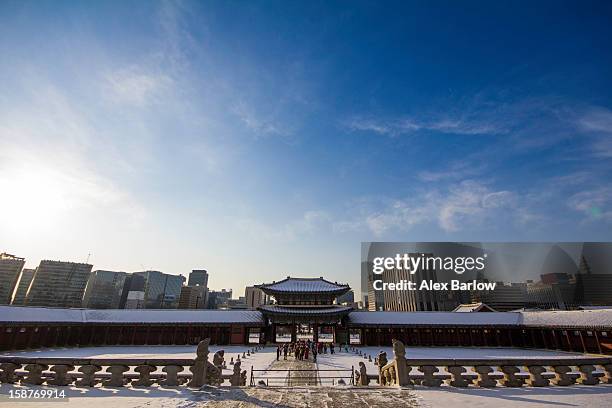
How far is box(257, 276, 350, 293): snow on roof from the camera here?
38112 mm

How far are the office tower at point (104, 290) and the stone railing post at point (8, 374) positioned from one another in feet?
529

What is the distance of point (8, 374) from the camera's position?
883cm

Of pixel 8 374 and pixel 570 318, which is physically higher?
pixel 570 318

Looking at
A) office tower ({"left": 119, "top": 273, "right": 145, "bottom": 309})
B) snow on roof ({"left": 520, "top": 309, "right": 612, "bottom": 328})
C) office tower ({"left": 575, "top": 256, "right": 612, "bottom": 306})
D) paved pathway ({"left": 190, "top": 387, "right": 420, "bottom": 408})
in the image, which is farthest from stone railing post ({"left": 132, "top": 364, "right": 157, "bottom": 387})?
office tower ({"left": 575, "top": 256, "right": 612, "bottom": 306})

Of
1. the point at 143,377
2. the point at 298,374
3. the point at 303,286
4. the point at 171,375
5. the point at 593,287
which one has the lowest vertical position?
the point at 298,374

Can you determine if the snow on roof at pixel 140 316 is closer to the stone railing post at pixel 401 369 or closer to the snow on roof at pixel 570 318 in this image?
the stone railing post at pixel 401 369

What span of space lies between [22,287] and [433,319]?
563 ft

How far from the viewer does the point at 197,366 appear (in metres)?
8.46

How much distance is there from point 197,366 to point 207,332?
1102 inches

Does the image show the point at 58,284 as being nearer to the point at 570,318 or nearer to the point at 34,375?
the point at 34,375

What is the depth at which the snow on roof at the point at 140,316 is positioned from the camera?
100 ft

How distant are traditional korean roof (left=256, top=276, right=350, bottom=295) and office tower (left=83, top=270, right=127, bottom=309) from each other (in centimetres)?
13993

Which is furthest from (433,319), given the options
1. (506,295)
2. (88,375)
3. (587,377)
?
(506,295)

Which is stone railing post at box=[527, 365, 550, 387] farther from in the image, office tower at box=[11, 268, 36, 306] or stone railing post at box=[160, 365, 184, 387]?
office tower at box=[11, 268, 36, 306]
